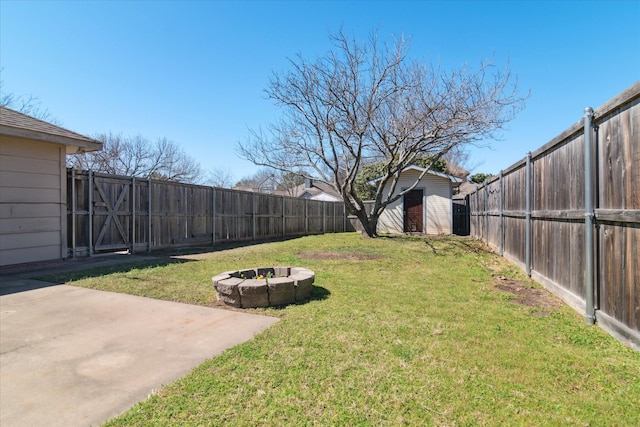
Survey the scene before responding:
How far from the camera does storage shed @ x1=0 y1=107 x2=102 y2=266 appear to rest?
21.7 feet

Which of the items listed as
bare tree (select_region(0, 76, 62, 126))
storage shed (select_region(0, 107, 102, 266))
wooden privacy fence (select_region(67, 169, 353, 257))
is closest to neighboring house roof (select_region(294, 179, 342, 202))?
wooden privacy fence (select_region(67, 169, 353, 257))

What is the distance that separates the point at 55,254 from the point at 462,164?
35.7 meters

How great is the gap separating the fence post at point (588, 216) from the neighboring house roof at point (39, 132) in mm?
9233

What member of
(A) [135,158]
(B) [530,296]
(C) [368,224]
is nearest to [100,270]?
(B) [530,296]

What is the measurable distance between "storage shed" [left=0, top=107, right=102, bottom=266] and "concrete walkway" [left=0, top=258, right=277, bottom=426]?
3.10 metres

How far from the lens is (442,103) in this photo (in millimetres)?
11453

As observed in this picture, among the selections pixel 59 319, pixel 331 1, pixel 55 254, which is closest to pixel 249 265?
pixel 59 319

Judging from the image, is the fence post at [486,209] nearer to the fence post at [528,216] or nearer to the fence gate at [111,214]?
the fence post at [528,216]

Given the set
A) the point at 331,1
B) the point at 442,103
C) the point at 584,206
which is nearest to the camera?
the point at 584,206

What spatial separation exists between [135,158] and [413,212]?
22.4m

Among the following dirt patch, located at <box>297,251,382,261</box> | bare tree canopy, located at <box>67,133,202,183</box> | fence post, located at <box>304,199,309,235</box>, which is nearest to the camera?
dirt patch, located at <box>297,251,382,261</box>

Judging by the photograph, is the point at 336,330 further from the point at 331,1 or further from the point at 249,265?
the point at 331,1

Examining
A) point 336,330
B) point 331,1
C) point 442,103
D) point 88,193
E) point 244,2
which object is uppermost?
point 331,1

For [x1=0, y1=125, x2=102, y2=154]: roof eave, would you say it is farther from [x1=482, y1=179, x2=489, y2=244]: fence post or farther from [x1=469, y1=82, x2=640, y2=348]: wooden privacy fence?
[x1=482, y1=179, x2=489, y2=244]: fence post
